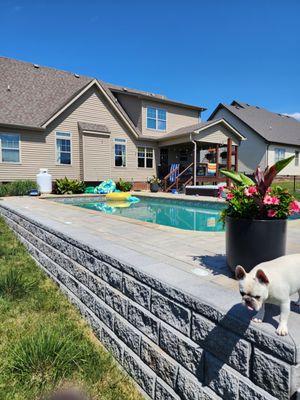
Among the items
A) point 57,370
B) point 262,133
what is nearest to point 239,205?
point 57,370

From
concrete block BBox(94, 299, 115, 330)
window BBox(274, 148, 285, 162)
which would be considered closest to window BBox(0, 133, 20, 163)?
concrete block BBox(94, 299, 115, 330)

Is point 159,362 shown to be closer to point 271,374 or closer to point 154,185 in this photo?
point 271,374

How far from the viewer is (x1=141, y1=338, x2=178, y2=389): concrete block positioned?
2129 mm

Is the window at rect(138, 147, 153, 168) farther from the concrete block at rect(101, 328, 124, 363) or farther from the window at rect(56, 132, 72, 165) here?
the concrete block at rect(101, 328, 124, 363)

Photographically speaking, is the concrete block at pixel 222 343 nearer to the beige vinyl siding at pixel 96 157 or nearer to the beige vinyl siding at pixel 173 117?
the beige vinyl siding at pixel 96 157

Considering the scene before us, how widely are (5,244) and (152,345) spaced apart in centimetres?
492

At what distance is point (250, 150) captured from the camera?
2638 cm

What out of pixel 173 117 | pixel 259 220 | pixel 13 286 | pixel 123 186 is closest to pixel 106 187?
pixel 123 186

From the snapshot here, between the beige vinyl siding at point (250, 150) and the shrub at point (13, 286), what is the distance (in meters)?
24.3

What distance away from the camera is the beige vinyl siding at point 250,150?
25531 mm

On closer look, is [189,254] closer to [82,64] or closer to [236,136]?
[236,136]

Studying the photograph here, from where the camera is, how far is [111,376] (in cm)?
252

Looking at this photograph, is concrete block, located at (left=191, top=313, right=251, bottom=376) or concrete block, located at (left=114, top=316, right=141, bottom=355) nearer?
concrete block, located at (left=191, top=313, right=251, bottom=376)

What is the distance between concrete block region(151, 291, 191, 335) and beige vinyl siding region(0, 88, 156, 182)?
15.2 metres
